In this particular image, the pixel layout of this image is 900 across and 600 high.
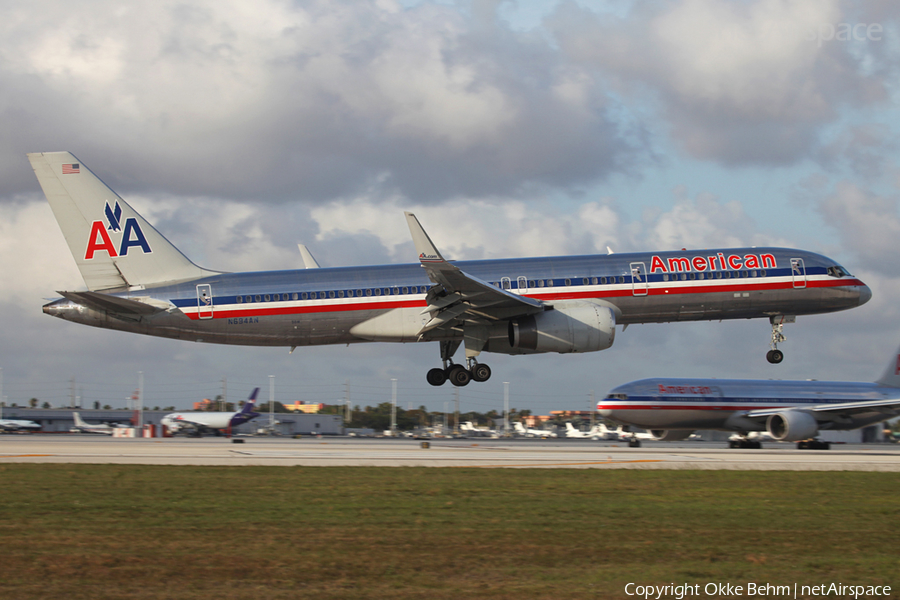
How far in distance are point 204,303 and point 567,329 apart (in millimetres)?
14738

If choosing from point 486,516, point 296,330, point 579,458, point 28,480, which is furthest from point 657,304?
point 28,480

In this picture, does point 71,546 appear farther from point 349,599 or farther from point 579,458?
point 579,458

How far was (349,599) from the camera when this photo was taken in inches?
345

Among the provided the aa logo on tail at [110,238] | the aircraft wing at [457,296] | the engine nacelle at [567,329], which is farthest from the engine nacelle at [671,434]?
the aa logo on tail at [110,238]

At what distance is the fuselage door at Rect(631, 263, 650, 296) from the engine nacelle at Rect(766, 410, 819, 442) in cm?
1399

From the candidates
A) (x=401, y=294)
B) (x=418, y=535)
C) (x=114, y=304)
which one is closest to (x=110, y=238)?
(x=114, y=304)

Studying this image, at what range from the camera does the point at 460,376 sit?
3494cm

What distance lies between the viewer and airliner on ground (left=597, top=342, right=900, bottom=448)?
43.5 metres

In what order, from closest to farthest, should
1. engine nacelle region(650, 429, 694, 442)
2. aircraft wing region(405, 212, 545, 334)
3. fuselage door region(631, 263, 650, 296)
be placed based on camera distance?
aircraft wing region(405, 212, 545, 334), fuselage door region(631, 263, 650, 296), engine nacelle region(650, 429, 694, 442)

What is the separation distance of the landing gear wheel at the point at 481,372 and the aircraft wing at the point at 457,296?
7.74 ft

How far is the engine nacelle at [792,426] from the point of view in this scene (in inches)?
1629

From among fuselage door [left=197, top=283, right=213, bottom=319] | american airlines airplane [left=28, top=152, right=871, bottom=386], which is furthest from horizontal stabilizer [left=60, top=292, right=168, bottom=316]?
fuselage door [left=197, top=283, right=213, bottom=319]

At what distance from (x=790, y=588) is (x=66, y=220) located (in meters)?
31.8

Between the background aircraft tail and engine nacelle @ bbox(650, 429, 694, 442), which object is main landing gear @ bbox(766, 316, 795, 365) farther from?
the background aircraft tail
